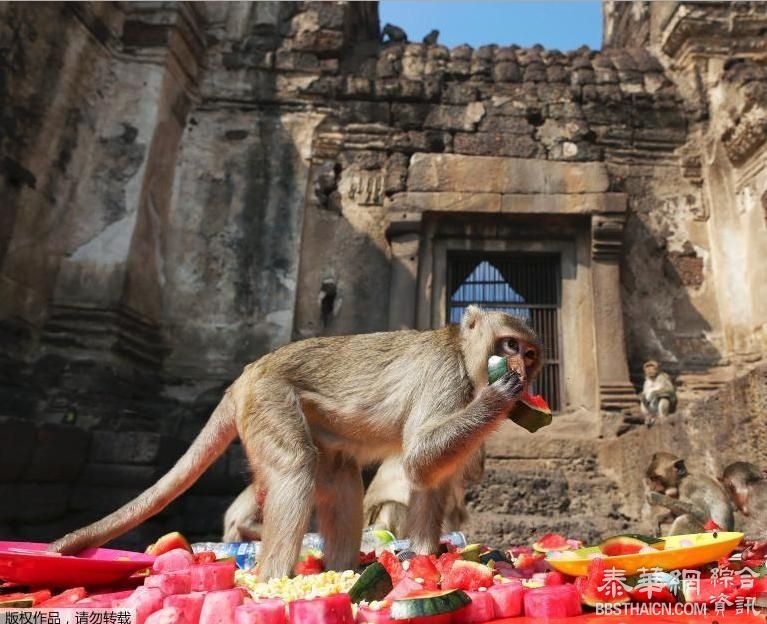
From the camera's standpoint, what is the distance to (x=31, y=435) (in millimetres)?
4902

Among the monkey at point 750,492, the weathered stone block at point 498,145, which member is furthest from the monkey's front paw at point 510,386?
the weathered stone block at point 498,145

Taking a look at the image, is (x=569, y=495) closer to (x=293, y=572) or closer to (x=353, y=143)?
(x=293, y=572)

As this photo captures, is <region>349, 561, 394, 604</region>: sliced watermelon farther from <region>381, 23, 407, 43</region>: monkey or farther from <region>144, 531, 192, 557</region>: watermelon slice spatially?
<region>381, 23, 407, 43</region>: monkey

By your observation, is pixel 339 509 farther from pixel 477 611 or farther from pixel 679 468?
pixel 679 468

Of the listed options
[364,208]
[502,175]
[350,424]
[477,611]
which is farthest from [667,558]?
[364,208]

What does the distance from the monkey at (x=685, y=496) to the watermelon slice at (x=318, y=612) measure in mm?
2875

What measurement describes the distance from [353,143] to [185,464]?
21.9ft

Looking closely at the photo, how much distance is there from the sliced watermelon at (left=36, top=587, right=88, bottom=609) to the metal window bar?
634 cm

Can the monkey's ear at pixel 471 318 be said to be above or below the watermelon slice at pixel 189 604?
above

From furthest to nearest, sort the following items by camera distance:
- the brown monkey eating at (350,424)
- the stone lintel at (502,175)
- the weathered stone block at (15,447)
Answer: the stone lintel at (502,175) < the weathered stone block at (15,447) < the brown monkey eating at (350,424)

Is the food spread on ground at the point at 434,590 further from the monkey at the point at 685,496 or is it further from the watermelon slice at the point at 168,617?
the monkey at the point at 685,496

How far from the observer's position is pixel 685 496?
4543 millimetres

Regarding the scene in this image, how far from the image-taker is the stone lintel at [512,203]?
26.0ft

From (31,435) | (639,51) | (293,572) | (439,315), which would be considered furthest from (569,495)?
(639,51)
